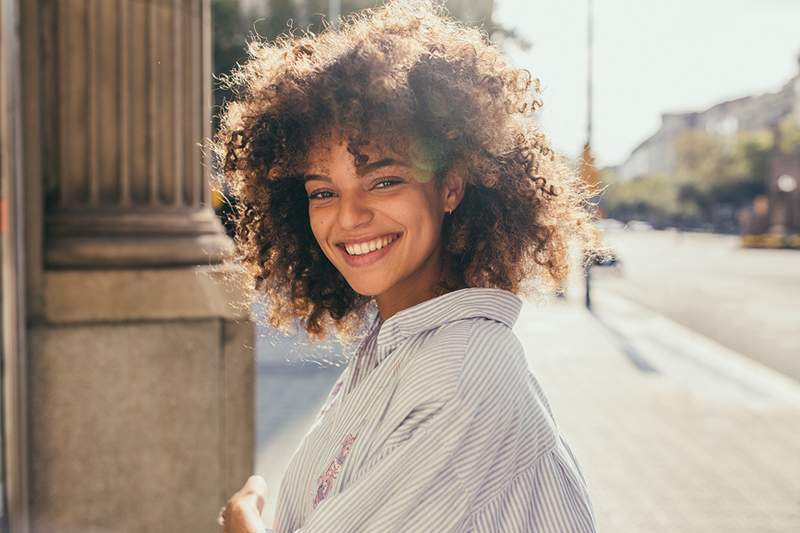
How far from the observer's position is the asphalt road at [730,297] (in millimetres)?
12242

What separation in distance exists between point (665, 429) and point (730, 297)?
13.3 meters

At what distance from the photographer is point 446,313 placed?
143 centimetres

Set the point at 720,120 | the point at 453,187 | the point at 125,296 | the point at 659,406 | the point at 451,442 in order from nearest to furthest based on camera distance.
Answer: the point at 451,442
the point at 453,187
the point at 125,296
the point at 659,406
the point at 720,120

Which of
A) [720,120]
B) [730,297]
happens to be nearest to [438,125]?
[730,297]

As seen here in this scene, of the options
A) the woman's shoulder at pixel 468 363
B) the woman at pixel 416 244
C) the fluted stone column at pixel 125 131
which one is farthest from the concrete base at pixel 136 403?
the woman's shoulder at pixel 468 363

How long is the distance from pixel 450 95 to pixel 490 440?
2.21 feet

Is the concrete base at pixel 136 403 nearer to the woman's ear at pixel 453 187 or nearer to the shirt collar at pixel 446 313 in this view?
the woman's ear at pixel 453 187

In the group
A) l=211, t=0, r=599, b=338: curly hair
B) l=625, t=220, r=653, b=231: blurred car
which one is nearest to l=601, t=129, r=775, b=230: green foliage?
l=625, t=220, r=653, b=231: blurred car

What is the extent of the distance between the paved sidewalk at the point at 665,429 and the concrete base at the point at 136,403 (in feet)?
4.37

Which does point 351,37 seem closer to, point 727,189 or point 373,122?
point 373,122

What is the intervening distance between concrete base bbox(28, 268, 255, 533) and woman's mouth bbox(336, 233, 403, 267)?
2022mm

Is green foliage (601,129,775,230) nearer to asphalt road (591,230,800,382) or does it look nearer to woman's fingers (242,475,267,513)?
asphalt road (591,230,800,382)

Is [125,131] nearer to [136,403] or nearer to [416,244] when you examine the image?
[136,403]

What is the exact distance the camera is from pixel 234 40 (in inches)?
920
